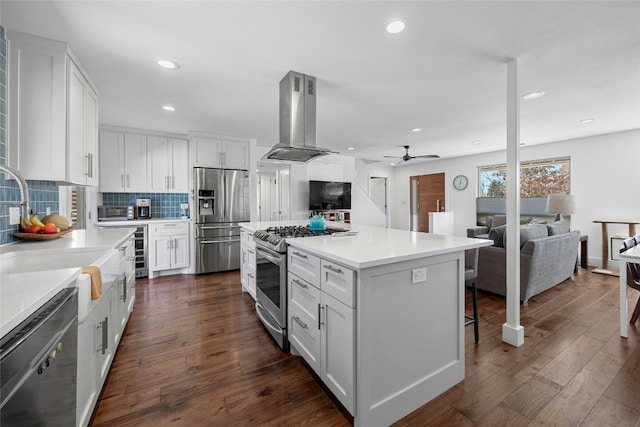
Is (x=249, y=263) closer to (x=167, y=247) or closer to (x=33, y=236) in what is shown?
(x=33, y=236)

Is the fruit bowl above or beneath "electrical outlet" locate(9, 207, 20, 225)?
beneath

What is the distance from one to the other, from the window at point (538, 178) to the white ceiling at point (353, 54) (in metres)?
1.57

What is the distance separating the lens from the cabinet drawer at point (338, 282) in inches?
54.4

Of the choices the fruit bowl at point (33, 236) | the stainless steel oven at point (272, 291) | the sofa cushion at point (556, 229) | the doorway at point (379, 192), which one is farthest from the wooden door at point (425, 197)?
the fruit bowl at point (33, 236)

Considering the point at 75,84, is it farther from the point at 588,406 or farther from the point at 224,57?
the point at 588,406

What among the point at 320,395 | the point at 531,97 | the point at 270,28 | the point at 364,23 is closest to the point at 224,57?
the point at 270,28

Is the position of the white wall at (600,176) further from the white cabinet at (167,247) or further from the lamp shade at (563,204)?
the white cabinet at (167,247)

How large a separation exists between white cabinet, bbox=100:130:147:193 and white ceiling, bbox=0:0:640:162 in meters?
0.36

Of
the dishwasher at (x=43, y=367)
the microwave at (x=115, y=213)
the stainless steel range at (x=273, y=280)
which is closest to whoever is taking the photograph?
the dishwasher at (x=43, y=367)

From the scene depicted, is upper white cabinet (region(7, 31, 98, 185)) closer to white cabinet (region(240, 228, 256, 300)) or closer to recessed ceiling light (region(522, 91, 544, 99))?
white cabinet (region(240, 228, 256, 300))

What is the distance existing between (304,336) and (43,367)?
1300mm

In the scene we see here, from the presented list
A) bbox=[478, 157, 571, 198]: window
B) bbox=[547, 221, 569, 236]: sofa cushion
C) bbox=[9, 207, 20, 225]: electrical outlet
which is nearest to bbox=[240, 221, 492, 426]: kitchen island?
bbox=[9, 207, 20, 225]: electrical outlet

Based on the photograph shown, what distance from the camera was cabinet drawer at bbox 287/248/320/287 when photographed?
1.68 meters

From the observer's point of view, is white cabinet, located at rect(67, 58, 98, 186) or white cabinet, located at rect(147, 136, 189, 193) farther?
white cabinet, located at rect(147, 136, 189, 193)
